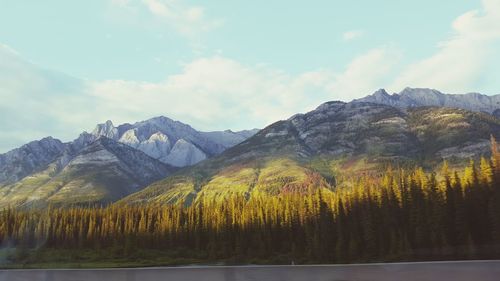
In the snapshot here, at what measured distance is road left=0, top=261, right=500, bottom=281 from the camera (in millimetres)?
7844

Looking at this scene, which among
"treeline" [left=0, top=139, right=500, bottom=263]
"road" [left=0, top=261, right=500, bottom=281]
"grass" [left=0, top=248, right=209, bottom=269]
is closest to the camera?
"road" [left=0, top=261, right=500, bottom=281]

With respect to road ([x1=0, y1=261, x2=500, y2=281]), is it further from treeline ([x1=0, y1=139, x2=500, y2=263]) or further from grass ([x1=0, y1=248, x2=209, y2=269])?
grass ([x1=0, y1=248, x2=209, y2=269])

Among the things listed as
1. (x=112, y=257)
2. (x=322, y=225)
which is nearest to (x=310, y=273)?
(x=322, y=225)

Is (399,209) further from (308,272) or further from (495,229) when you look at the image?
(308,272)

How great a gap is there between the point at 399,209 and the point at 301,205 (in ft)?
99.5

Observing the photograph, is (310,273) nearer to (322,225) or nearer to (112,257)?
(322,225)

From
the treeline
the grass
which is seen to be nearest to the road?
the treeline

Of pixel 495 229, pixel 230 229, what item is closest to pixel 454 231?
pixel 495 229

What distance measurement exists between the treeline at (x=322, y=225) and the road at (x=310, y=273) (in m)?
72.0

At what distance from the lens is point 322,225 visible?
120125 millimetres

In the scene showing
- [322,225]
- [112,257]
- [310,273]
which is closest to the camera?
[310,273]

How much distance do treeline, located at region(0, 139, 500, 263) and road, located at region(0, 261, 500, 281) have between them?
2833 inches

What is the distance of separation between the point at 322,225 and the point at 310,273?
372ft

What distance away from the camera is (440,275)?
798 cm
